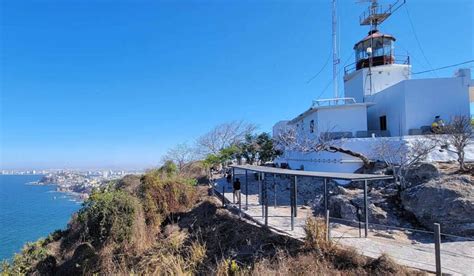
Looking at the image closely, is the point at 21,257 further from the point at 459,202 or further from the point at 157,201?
the point at 459,202

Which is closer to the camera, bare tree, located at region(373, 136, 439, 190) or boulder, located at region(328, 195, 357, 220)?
boulder, located at region(328, 195, 357, 220)

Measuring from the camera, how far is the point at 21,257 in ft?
39.2

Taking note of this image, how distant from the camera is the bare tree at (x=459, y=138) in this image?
13.9 metres

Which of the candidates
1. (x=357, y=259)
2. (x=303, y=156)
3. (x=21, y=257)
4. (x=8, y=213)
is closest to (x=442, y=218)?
(x=357, y=259)

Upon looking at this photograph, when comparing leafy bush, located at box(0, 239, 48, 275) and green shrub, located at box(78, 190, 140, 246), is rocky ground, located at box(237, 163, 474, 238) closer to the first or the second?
green shrub, located at box(78, 190, 140, 246)

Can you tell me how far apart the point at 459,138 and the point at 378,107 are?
9.59 m

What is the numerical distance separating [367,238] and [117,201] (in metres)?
7.83

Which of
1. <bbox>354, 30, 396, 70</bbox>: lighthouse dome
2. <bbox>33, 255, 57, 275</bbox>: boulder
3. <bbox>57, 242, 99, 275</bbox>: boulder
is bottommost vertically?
<bbox>33, 255, 57, 275</bbox>: boulder

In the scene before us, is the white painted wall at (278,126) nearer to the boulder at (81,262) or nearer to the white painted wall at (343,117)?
the white painted wall at (343,117)

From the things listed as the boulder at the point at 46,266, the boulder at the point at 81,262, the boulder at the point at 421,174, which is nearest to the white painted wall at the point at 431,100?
the boulder at the point at 421,174

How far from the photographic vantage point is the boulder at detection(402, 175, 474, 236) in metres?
9.94

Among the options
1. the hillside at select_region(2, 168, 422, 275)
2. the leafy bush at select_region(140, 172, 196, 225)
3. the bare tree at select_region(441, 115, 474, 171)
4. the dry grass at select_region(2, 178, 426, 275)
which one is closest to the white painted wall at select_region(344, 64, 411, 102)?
the bare tree at select_region(441, 115, 474, 171)

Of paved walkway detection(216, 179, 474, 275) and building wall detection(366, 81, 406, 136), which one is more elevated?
building wall detection(366, 81, 406, 136)

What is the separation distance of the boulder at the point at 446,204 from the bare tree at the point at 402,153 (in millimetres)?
1684
